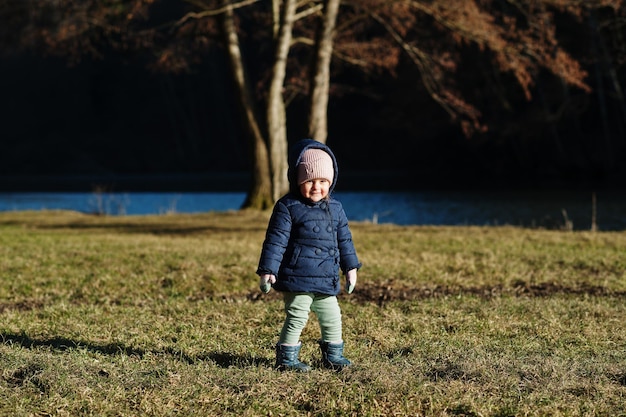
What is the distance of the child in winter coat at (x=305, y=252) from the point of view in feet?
19.6

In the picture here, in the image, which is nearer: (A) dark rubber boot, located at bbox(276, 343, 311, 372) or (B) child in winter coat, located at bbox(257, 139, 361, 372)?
(B) child in winter coat, located at bbox(257, 139, 361, 372)

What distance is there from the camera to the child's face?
606 centimetres

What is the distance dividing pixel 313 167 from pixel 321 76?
49.3 ft

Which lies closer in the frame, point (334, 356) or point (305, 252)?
point (305, 252)

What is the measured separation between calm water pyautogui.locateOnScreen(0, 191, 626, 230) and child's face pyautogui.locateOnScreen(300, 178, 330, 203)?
15.3 meters

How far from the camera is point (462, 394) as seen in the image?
5.27 meters

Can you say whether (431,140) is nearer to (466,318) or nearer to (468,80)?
(468,80)

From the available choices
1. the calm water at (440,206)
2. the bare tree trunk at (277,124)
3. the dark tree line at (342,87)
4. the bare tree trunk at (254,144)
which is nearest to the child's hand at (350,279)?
the dark tree line at (342,87)

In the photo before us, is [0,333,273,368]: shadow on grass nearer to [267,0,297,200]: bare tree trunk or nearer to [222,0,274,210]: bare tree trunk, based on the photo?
[267,0,297,200]: bare tree trunk

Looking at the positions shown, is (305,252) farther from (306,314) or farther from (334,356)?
(334,356)

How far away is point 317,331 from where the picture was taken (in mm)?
8000

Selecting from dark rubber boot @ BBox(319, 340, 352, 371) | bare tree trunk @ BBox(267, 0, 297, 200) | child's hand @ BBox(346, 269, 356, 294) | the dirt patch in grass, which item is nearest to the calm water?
bare tree trunk @ BBox(267, 0, 297, 200)

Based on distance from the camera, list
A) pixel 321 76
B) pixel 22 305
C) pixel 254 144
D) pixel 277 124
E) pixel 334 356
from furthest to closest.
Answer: pixel 254 144 < pixel 277 124 < pixel 321 76 < pixel 22 305 < pixel 334 356

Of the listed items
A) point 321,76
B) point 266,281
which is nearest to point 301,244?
point 266,281
